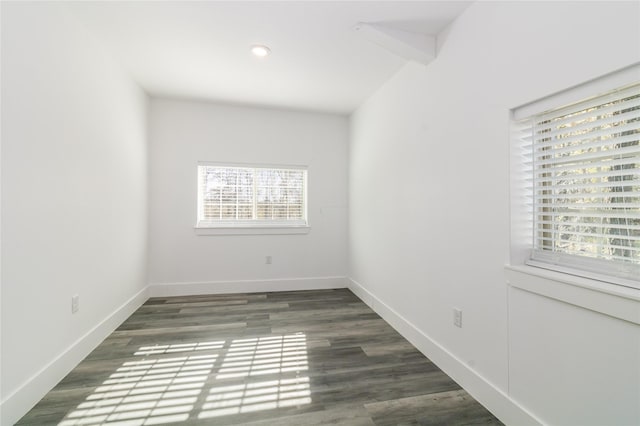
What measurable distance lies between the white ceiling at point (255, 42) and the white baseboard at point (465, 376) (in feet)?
7.78

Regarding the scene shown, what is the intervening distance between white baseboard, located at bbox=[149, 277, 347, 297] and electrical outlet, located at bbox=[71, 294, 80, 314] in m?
1.61


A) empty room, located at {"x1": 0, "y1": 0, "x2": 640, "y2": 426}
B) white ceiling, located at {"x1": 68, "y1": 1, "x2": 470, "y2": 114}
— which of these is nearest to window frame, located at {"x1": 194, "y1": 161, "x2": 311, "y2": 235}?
empty room, located at {"x1": 0, "y1": 0, "x2": 640, "y2": 426}

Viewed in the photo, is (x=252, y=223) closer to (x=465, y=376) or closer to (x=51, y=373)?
(x=51, y=373)

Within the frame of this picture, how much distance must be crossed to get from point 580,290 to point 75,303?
9.94ft

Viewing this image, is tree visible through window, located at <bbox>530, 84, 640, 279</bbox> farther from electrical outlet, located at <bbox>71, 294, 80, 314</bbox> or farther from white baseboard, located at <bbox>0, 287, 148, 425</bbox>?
electrical outlet, located at <bbox>71, 294, 80, 314</bbox>

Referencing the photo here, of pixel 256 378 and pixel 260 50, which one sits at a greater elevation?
pixel 260 50

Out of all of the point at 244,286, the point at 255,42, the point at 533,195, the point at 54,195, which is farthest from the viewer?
the point at 244,286

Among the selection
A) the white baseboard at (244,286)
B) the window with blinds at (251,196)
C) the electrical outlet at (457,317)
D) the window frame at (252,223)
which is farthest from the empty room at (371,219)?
the window with blinds at (251,196)

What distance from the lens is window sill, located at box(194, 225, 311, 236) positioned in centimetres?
385

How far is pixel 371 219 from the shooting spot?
3465mm

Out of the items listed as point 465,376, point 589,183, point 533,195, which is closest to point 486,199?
point 533,195

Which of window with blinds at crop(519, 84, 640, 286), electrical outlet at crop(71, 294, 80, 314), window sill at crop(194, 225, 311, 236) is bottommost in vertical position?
electrical outlet at crop(71, 294, 80, 314)

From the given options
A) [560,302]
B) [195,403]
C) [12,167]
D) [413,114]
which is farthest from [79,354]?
[413,114]

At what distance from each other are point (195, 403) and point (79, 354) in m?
1.11
